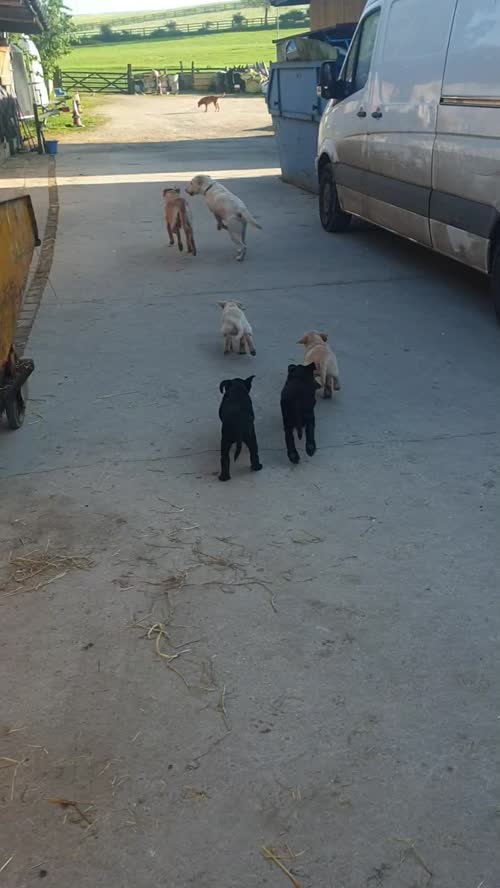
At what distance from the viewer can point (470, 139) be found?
20.0ft

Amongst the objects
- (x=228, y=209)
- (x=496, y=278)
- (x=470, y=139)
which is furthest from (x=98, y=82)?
(x=496, y=278)

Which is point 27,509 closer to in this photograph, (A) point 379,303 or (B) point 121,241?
(A) point 379,303

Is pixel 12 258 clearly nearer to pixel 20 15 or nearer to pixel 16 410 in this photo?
pixel 16 410

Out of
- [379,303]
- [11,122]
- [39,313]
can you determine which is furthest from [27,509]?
[11,122]

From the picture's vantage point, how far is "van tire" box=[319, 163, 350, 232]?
10.1 m

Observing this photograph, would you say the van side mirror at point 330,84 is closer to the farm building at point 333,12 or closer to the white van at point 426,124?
the white van at point 426,124

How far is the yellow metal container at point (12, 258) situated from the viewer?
4.43 metres

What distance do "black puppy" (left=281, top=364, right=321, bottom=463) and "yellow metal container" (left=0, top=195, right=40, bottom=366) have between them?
1.67 m

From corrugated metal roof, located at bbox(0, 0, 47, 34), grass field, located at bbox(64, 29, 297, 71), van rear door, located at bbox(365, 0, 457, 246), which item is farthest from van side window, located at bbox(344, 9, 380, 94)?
grass field, located at bbox(64, 29, 297, 71)

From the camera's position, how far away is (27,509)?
3.95 meters

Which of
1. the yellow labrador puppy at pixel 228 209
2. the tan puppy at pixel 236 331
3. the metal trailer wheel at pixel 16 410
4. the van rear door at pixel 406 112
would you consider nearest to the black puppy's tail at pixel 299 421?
the tan puppy at pixel 236 331

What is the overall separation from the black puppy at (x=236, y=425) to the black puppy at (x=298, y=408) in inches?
8.1

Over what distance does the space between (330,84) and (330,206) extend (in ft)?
5.27

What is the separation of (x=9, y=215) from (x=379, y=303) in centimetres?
379
